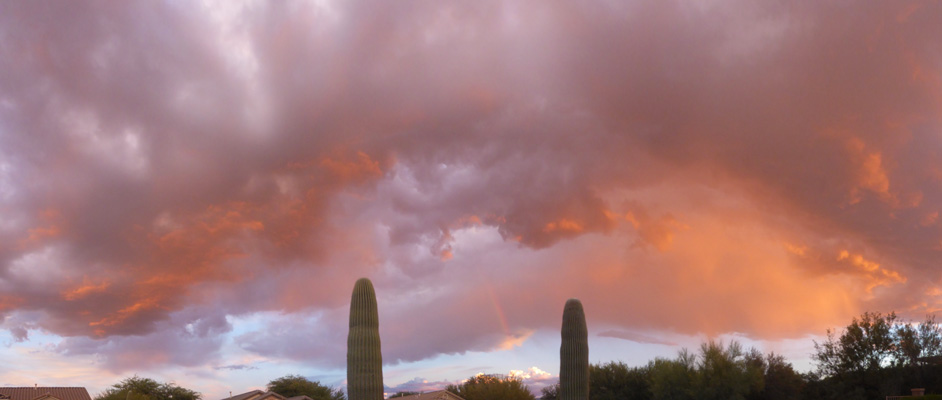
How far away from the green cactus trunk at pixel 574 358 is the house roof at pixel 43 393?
54731mm

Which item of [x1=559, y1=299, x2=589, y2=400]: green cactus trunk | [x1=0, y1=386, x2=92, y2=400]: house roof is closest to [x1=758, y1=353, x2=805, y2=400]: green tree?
[x1=559, y1=299, x2=589, y2=400]: green cactus trunk

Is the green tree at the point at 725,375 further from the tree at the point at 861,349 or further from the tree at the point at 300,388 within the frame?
the tree at the point at 300,388

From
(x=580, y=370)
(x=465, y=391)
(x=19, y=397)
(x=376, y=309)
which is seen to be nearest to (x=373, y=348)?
(x=376, y=309)

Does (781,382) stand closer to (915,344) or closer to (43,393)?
(915,344)

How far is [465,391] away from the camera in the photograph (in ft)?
200

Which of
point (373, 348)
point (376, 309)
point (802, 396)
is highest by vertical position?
point (376, 309)

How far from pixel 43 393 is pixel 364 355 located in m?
58.6

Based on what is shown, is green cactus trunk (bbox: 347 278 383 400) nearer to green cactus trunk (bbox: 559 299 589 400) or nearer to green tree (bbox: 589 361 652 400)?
green cactus trunk (bbox: 559 299 589 400)

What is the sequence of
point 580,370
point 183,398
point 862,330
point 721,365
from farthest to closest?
point 183,398
point 862,330
point 721,365
point 580,370

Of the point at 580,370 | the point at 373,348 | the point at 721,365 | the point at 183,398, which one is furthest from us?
the point at 183,398

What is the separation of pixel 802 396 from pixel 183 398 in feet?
191

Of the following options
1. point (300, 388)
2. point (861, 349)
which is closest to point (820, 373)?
point (861, 349)

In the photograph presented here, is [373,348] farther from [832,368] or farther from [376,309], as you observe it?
[832,368]

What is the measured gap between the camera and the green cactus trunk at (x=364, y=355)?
22.4 meters
